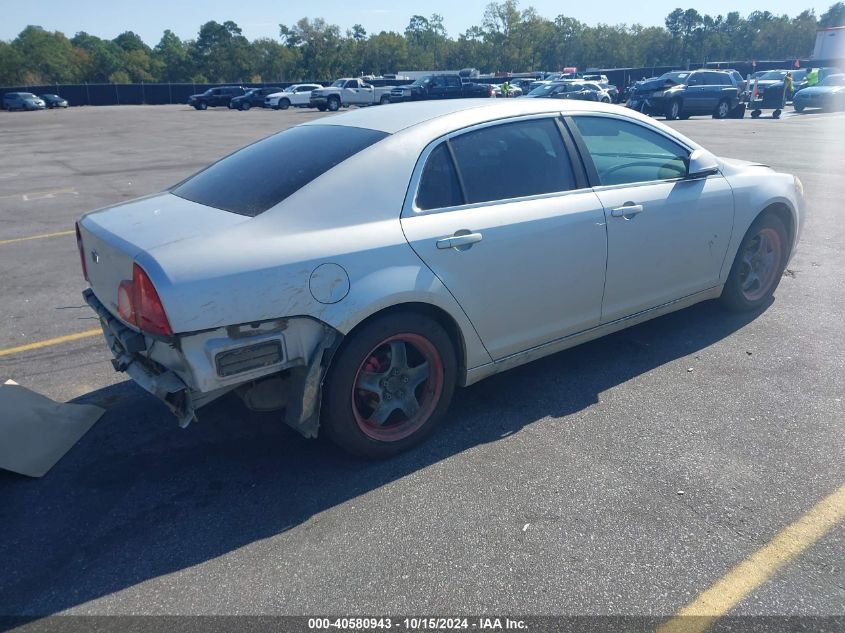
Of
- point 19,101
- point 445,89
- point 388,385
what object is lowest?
point 19,101

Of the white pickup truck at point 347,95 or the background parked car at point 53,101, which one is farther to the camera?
the background parked car at point 53,101

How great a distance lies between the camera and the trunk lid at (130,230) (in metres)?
3.10

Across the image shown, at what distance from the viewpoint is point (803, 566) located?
270 centimetres

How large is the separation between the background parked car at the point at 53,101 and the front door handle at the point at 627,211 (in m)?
A: 59.1

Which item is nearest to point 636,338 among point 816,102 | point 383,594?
point 383,594

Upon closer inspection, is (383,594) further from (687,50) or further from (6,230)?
(687,50)

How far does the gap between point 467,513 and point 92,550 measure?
1597 millimetres

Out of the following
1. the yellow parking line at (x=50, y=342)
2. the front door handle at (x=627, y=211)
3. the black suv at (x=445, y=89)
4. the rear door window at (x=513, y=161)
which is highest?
the rear door window at (x=513, y=161)

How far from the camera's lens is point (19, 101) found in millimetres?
49219

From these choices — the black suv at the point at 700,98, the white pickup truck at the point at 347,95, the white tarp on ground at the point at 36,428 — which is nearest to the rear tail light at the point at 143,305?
the white tarp on ground at the point at 36,428

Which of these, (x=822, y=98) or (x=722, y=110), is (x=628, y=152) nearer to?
(x=722, y=110)

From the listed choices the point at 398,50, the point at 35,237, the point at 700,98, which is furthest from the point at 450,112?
the point at 398,50

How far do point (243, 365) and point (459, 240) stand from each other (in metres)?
1.22

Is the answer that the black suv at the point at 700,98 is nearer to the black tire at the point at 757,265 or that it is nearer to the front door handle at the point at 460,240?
the black tire at the point at 757,265
